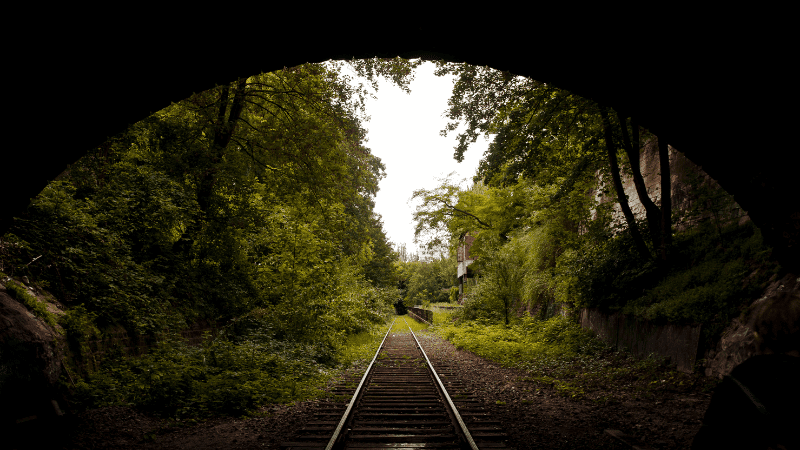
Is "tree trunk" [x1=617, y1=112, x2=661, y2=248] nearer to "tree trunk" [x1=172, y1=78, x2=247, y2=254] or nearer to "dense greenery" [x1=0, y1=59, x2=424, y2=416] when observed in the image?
"dense greenery" [x1=0, y1=59, x2=424, y2=416]

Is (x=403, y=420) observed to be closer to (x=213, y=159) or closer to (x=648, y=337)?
(x=648, y=337)

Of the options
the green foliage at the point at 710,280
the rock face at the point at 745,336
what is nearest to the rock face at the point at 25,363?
the rock face at the point at 745,336

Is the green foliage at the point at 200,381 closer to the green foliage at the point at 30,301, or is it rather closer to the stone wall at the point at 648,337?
the green foliage at the point at 30,301

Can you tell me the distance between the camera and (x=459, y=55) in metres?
5.20

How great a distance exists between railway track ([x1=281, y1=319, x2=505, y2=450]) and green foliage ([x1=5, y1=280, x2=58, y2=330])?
386 cm

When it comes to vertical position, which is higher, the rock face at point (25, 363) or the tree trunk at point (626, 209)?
the tree trunk at point (626, 209)

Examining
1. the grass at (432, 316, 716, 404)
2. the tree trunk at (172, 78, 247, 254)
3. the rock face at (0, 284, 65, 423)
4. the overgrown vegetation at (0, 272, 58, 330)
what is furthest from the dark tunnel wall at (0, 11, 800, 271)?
the tree trunk at (172, 78, 247, 254)

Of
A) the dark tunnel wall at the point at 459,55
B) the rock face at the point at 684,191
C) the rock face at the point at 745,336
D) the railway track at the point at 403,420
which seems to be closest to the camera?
the dark tunnel wall at the point at 459,55

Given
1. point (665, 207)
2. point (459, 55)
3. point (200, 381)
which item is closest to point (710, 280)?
point (665, 207)

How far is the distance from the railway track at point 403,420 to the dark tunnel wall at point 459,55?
13.8 feet

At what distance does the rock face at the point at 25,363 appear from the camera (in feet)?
14.6

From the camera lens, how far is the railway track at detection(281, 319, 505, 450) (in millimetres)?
5145

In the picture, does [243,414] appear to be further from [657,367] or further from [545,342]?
[545,342]

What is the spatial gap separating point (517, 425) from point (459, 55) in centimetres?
515
